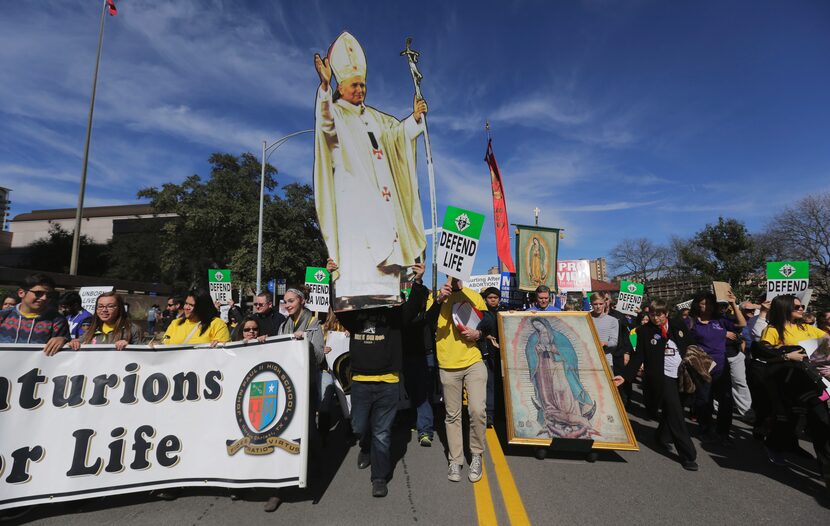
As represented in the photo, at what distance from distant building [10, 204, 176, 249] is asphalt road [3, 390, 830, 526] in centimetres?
9873

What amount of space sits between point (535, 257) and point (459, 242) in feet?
19.6

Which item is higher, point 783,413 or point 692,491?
point 783,413

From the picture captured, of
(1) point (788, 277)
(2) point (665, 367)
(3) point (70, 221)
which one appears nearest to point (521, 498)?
(2) point (665, 367)

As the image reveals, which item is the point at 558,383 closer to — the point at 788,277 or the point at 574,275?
the point at 788,277

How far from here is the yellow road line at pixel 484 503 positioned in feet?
10.4

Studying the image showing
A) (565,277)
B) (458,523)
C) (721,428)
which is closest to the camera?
(458,523)

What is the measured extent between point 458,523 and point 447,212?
2603 mm

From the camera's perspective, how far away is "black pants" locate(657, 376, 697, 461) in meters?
4.27

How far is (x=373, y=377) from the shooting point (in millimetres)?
3924

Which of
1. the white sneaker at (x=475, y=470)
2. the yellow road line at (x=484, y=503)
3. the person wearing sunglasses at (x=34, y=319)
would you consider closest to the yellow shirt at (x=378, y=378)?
the white sneaker at (x=475, y=470)

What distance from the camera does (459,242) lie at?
402 centimetres

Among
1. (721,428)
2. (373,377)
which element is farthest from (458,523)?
(721,428)

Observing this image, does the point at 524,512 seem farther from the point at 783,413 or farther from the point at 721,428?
the point at 721,428

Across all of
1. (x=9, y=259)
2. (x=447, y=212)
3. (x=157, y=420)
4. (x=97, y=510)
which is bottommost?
(x=97, y=510)
